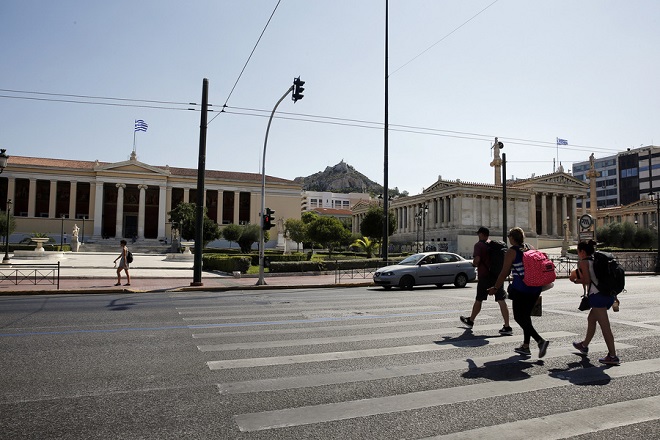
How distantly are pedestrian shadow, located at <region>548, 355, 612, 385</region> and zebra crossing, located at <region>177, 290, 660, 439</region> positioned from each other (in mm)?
12

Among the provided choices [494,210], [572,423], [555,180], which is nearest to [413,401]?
[572,423]

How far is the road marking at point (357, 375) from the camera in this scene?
15.8 feet

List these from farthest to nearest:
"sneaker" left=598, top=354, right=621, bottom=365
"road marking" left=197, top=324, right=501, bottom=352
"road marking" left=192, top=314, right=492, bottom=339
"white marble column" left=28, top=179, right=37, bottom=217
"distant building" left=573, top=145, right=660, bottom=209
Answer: "distant building" left=573, top=145, right=660, bottom=209, "white marble column" left=28, top=179, right=37, bottom=217, "road marking" left=192, top=314, right=492, bottom=339, "road marking" left=197, top=324, right=501, bottom=352, "sneaker" left=598, top=354, right=621, bottom=365

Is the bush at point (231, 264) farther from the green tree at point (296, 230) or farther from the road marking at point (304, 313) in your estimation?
the green tree at point (296, 230)

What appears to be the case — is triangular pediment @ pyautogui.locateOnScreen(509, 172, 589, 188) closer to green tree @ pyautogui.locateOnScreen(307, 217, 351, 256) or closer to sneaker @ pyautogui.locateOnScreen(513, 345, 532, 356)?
green tree @ pyautogui.locateOnScreen(307, 217, 351, 256)

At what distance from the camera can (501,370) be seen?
5555 mm

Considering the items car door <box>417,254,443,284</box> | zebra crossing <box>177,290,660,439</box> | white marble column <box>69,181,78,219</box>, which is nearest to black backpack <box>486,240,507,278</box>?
zebra crossing <box>177,290,660,439</box>

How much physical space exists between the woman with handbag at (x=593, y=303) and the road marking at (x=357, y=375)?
554 millimetres

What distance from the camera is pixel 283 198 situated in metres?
83.2

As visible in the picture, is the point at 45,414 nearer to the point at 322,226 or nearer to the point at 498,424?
the point at 498,424

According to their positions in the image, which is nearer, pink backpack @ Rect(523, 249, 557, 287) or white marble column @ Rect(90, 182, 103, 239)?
pink backpack @ Rect(523, 249, 557, 287)

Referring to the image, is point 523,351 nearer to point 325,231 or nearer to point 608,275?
point 608,275

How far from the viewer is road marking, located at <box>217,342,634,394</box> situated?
15.8 ft

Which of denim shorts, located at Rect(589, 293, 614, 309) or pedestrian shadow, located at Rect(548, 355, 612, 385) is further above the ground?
denim shorts, located at Rect(589, 293, 614, 309)
